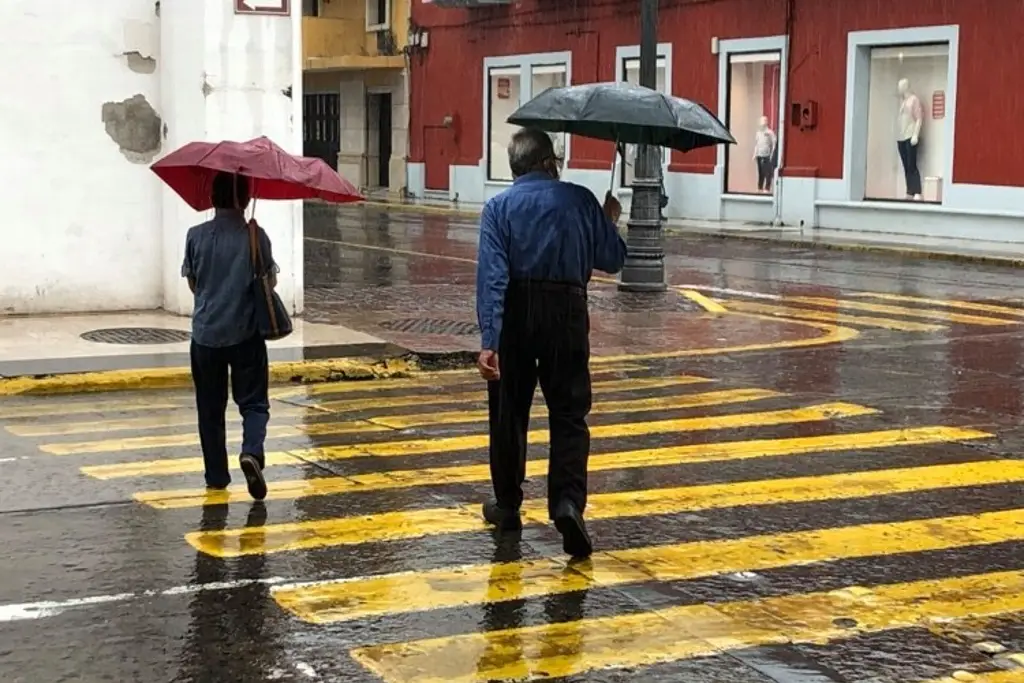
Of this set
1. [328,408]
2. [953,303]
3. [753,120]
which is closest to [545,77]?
[753,120]

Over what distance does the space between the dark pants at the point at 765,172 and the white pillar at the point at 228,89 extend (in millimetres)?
18396

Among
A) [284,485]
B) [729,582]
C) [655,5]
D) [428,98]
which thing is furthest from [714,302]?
[428,98]

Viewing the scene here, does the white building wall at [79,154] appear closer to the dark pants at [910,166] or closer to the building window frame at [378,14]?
the dark pants at [910,166]

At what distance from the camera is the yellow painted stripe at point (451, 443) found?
8352 mm

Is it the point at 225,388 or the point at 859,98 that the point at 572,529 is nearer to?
the point at 225,388

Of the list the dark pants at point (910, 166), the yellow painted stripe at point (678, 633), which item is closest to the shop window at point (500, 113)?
the dark pants at point (910, 166)

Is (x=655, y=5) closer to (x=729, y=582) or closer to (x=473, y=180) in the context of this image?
(x=729, y=582)

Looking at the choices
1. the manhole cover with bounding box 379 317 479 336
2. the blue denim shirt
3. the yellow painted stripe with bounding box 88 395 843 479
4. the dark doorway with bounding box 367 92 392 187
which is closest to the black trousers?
the blue denim shirt

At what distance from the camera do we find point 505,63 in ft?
128

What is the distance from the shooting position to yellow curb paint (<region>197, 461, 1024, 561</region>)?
22.4ft

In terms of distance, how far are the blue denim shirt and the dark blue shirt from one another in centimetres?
150

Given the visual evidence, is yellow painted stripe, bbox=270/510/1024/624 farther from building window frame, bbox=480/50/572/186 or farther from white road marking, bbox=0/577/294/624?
building window frame, bbox=480/50/572/186

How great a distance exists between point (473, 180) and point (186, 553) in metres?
34.1

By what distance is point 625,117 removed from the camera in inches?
289
